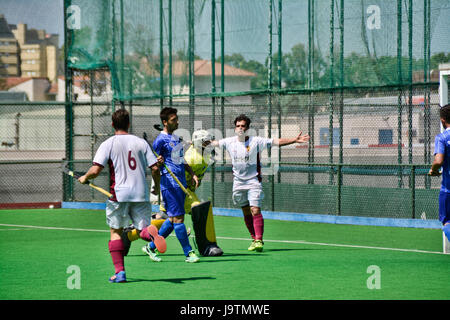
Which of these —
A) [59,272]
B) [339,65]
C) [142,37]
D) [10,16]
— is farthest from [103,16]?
[59,272]

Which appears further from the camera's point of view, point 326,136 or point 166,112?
point 326,136

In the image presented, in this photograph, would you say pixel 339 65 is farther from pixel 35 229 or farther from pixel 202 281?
pixel 202 281

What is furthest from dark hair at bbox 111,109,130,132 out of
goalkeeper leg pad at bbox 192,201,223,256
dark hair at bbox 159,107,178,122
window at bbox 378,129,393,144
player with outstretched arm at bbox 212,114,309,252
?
window at bbox 378,129,393,144

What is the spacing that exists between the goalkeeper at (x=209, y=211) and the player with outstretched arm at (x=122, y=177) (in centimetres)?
200

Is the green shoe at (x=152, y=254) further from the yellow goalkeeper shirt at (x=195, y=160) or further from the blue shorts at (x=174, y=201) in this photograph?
the yellow goalkeeper shirt at (x=195, y=160)

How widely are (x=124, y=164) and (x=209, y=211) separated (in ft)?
8.23

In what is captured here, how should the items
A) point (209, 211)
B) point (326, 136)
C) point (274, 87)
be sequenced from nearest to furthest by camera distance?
point (209, 211) < point (274, 87) < point (326, 136)

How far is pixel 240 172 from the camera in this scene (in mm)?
11680

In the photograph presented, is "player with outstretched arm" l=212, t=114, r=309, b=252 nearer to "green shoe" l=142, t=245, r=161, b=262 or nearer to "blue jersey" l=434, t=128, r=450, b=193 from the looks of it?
"green shoe" l=142, t=245, r=161, b=262

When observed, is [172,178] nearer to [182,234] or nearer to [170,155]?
[170,155]

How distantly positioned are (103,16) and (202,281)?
13841 millimetres

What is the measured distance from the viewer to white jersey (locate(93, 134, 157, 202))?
27.5ft

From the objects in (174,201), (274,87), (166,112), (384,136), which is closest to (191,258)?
(174,201)

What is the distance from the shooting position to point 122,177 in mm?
8398
